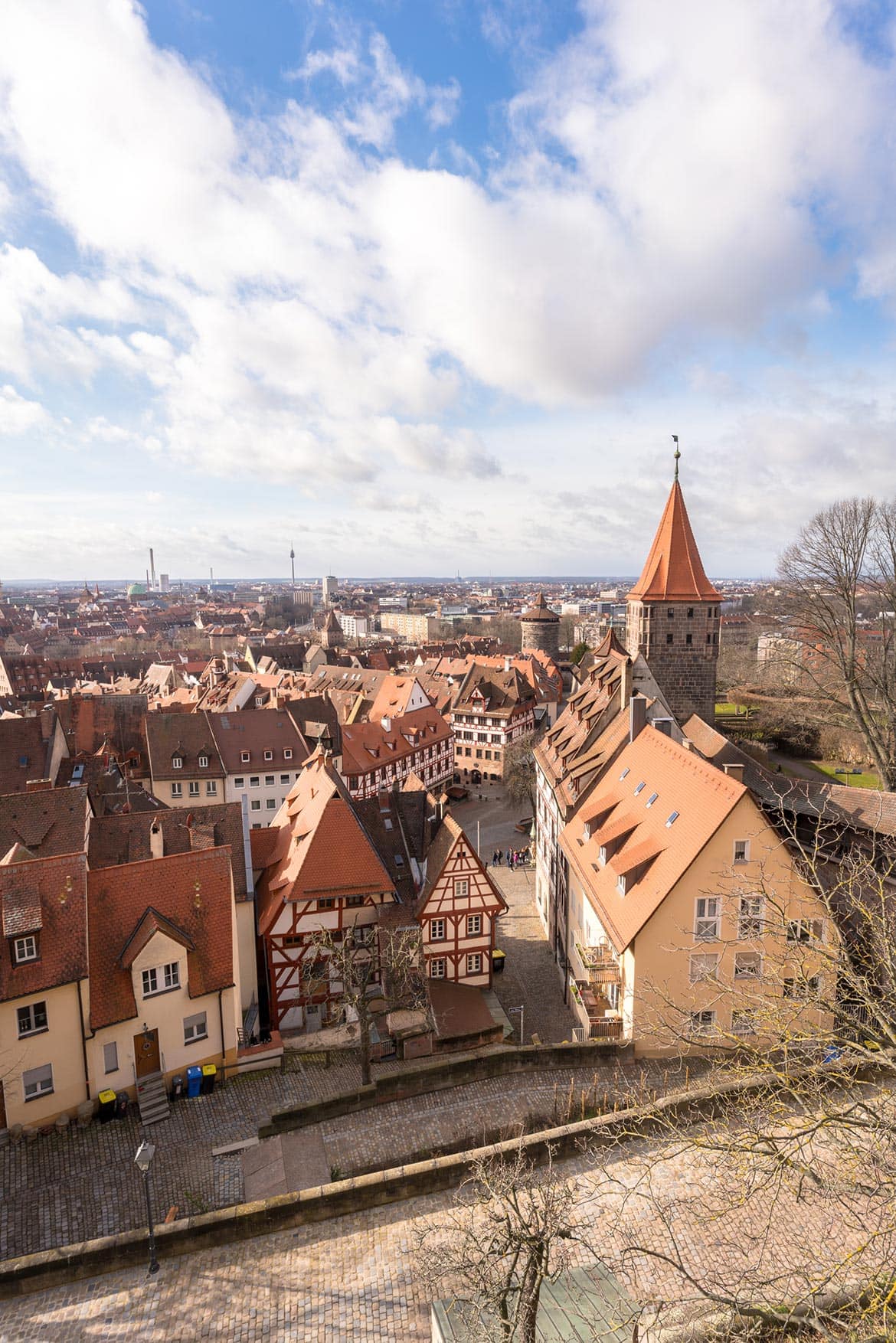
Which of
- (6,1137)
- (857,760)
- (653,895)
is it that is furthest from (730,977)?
(857,760)

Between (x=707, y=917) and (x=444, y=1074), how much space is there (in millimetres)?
7762

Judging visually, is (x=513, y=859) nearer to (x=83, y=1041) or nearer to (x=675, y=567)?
(x=675, y=567)

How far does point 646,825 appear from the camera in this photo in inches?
873

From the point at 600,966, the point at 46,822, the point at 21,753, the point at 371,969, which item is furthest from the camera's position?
the point at 21,753

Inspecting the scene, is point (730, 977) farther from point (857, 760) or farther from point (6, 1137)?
point (857, 760)

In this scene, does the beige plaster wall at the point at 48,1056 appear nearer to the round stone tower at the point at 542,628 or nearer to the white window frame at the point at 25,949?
the white window frame at the point at 25,949

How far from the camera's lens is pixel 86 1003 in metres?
17.9

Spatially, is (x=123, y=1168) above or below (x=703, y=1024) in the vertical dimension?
below

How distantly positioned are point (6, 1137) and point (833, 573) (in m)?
35.2

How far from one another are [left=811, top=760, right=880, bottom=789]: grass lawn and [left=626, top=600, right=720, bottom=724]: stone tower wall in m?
13.2

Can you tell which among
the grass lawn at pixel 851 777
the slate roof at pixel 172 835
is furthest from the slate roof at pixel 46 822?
the grass lawn at pixel 851 777

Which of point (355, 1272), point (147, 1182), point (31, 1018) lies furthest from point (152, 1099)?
point (355, 1272)

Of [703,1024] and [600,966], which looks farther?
[600,966]

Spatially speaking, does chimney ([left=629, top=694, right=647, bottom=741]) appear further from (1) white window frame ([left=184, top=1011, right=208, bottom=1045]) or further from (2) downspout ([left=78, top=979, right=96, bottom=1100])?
(2) downspout ([left=78, top=979, right=96, bottom=1100])
